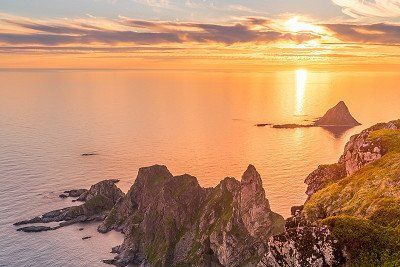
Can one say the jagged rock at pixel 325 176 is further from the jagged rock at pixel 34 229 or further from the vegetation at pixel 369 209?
the jagged rock at pixel 34 229

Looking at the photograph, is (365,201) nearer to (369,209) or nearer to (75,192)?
(369,209)

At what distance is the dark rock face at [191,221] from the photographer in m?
108

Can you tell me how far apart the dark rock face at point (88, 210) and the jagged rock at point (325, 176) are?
342 feet

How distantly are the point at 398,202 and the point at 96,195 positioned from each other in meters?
141

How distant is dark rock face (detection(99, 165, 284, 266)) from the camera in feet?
355

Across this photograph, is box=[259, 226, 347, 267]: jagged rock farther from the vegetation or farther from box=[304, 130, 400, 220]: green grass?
box=[304, 130, 400, 220]: green grass

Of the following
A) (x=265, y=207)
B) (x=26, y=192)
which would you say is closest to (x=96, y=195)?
(x=26, y=192)

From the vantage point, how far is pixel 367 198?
4900 cm

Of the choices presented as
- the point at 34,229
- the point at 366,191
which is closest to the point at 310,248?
the point at 366,191

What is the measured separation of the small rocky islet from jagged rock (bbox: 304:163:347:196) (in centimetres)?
19

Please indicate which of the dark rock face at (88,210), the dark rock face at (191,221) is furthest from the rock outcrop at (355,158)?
the dark rock face at (88,210)

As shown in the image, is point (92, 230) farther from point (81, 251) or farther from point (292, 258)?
point (292, 258)

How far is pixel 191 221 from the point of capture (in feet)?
417

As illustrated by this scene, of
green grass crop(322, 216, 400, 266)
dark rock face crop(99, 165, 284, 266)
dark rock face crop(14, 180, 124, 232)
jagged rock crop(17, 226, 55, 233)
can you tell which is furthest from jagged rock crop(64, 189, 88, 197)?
green grass crop(322, 216, 400, 266)
